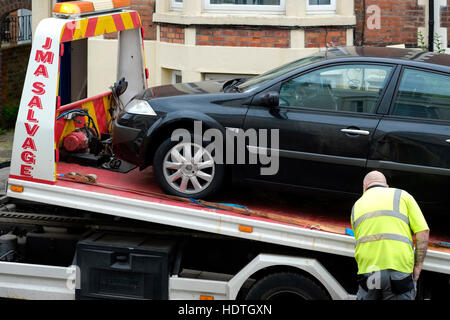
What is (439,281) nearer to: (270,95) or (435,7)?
(270,95)

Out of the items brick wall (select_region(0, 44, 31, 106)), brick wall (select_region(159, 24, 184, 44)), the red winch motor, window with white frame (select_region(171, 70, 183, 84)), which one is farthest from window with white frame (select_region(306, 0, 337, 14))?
brick wall (select_region(0, 44, 31, 106))

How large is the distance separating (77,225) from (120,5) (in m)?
2.25

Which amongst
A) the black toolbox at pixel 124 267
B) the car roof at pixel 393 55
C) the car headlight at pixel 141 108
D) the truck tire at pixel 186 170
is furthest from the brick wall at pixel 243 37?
the black toolbox at pixel 124 267

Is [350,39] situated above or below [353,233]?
above

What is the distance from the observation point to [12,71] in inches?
567

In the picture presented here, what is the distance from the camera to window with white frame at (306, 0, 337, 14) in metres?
10.5

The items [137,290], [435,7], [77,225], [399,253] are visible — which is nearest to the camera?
[399,253]

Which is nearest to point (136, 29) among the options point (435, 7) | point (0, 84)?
point (435, 7)

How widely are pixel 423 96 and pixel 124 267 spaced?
2805 millimetres

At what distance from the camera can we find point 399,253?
5059 mm

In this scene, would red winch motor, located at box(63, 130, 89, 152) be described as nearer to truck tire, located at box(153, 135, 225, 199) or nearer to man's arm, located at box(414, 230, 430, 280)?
truck tire, located at box(153, 135, 225, 199)

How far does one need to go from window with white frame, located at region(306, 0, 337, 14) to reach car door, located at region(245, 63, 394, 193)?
15.7 ft

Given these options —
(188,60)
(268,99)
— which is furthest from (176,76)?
(268,99)

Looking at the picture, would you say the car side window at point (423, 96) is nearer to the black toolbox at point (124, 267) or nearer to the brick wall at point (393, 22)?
the black toolbox at point (124, 267)
